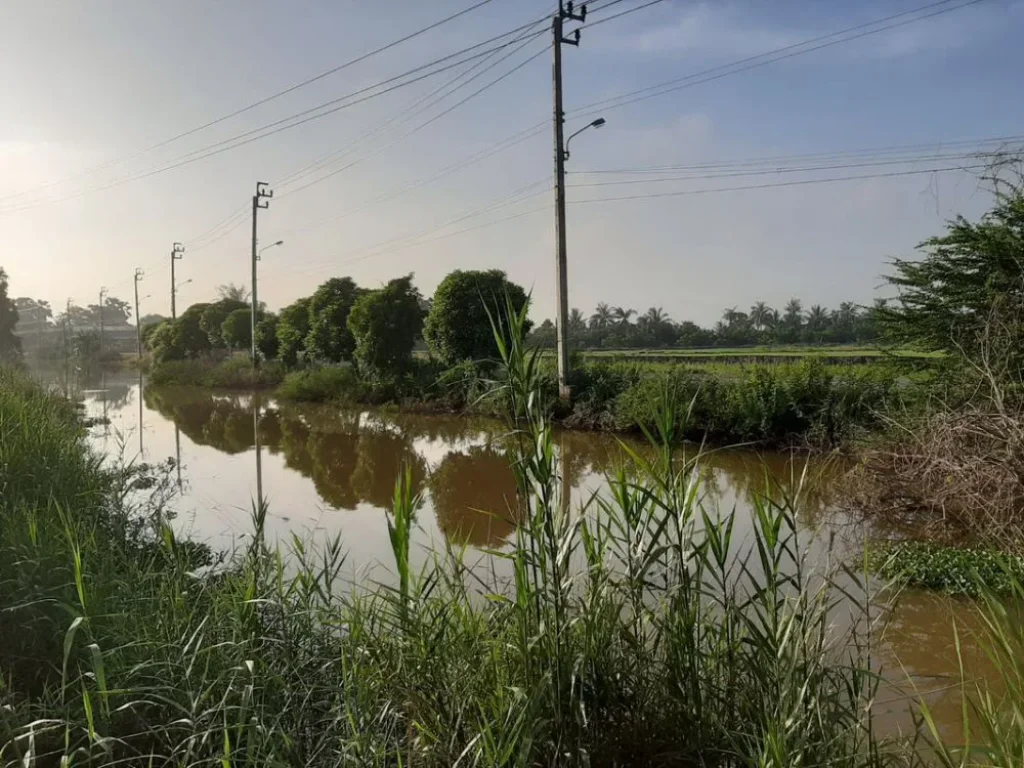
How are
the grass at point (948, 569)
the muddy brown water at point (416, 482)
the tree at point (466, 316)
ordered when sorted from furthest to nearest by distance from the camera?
the tree at point (466, 316) → the grass at point (948, 569) → the muddy brown water at point (416, 482)

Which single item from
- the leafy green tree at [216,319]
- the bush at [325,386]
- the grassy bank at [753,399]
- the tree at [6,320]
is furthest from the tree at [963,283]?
the tree at [6,320]

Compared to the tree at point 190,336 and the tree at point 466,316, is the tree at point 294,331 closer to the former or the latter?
the tree at point 466,316

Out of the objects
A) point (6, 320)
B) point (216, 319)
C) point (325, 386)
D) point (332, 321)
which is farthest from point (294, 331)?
point (6, 320)

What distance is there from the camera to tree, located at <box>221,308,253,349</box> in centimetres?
2897

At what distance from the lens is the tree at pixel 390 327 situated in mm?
18484

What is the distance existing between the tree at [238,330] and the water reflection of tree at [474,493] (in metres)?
19.9

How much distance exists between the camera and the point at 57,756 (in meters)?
2.94

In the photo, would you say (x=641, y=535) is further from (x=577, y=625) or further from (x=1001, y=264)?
(x=1001, y=264)

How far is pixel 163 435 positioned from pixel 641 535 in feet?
46.9

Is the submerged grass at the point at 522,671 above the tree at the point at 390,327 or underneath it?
underneath

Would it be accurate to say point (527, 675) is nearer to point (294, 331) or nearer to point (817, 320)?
point (294, 331)

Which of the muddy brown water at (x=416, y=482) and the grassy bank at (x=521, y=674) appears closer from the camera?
the grassy bank at (x=521, y=674)

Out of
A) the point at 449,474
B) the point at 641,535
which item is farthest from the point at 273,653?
the point at 449,474

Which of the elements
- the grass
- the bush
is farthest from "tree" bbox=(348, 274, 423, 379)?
the grass
